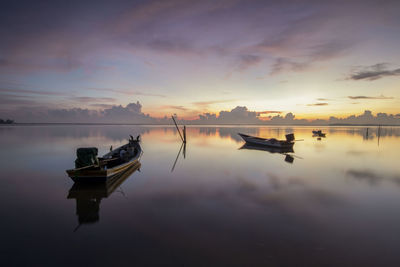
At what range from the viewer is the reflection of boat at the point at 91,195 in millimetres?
9736

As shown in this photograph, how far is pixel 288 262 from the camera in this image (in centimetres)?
628

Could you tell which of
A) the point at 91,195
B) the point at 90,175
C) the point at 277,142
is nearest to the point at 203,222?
the point at 91,195

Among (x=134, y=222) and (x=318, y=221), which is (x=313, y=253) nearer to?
(x=318, y=221)

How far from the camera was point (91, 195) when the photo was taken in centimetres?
1248

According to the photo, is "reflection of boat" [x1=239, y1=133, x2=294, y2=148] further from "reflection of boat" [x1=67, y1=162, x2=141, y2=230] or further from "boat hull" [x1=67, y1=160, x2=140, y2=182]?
"boat hull" [x1=67, y1=160, x2=140, y2=182]

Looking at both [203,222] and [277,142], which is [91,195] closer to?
[203,222]

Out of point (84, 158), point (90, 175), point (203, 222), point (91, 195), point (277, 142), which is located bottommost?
point (91, 195)

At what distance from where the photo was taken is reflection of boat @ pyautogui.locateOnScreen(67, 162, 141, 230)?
383 inches

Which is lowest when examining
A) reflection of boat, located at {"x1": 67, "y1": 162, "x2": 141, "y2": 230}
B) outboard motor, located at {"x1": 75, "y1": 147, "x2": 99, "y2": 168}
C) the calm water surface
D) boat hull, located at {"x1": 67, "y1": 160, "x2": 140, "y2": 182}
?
reflection of boat, located at {"x1": 67, "y1": 162, "x2": 141, "y2": 230}

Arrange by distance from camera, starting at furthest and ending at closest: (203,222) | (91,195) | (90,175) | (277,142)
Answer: (277,142), (90,175), (91,195), (203,222)

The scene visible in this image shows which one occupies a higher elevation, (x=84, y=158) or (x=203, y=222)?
(x=84, y=158)

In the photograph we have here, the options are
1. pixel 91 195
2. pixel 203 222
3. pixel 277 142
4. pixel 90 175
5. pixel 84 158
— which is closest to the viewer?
pixel 203 222

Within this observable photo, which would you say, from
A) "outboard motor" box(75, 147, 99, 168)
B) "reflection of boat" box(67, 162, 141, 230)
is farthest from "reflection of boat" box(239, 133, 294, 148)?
"outboard motor" box(75, 147, 99, 168)

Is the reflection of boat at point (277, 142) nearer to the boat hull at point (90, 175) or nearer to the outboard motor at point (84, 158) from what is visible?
the boat hull at point (90, 175)
